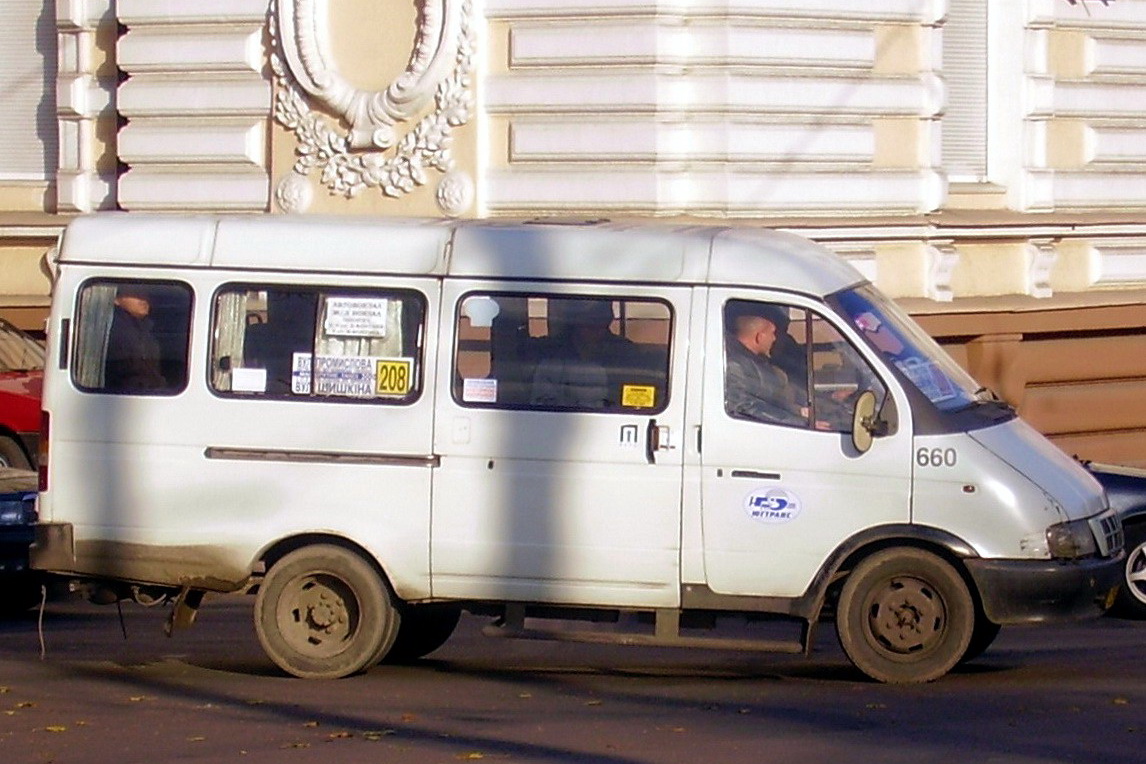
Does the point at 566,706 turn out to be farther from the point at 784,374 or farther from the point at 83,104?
the point at 83,104

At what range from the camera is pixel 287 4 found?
54.3 feet

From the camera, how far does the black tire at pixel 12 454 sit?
1562 centimetres

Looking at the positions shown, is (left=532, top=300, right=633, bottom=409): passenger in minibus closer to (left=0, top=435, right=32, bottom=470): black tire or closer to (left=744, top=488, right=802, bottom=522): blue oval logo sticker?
(left=744, top=488, right=802, bottom=522): blue oval logo sticker

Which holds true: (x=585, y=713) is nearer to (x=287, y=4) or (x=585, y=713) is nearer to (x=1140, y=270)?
(x=287, y=4)

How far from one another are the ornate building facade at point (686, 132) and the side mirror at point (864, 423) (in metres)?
6.19

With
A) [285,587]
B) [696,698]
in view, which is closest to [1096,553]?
[696,698]

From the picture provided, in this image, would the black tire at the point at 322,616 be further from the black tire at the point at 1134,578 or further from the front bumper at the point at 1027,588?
the black tire at the point at 1134,578

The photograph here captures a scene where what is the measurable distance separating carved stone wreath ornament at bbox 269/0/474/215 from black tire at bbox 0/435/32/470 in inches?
110

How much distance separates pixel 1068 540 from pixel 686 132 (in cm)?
674

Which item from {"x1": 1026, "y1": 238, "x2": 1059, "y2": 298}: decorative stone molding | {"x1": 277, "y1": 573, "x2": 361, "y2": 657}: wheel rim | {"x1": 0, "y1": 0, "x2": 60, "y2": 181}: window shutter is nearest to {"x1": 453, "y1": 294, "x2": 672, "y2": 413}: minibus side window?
{"x1": 277, "y1": 573, "x2": 361, "y2": 657}: wheel rim

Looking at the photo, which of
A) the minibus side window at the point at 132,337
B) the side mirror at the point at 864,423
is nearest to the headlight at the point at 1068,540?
the side mirror at the point at 864,423

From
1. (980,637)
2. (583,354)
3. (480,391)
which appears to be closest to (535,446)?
(480,391)

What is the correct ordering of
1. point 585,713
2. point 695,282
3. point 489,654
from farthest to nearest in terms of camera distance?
point 489,654, point 695,282, point 585,713

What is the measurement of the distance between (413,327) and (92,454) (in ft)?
5.51
